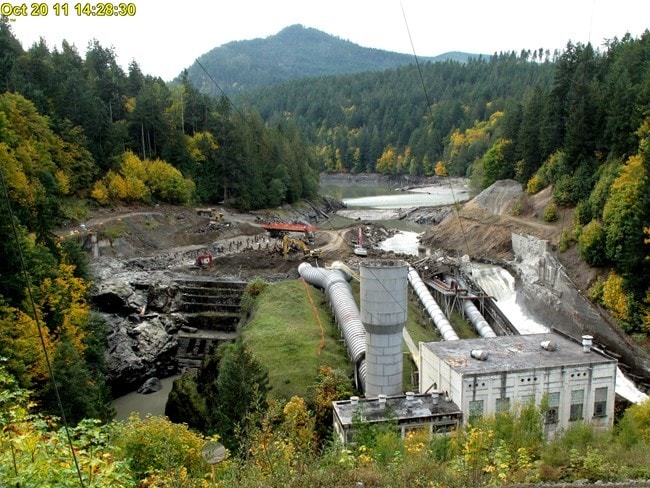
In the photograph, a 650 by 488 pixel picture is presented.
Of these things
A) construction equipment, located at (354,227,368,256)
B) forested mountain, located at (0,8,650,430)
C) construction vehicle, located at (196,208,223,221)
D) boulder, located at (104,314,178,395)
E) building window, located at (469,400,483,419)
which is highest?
forested mountain, located at (0,8,650,430)

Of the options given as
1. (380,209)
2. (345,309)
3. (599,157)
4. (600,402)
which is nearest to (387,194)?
(380,209)

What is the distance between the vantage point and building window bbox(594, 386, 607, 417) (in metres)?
20.3

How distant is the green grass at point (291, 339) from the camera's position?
83.5ft

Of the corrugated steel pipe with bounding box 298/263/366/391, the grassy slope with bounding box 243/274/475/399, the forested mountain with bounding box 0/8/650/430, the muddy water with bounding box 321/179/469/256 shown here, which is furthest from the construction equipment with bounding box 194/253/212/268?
the muddy water with bounding box 321/179/469/256

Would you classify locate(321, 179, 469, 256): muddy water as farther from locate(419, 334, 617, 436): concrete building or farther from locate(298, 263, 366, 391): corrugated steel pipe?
locate(419, 334, 617, 436): concrete building

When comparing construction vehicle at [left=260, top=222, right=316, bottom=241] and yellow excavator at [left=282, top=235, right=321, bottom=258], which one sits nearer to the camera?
yellow excavator at [left=282, top=235, right=321, bottom=258]

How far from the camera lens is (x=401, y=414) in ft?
60.0

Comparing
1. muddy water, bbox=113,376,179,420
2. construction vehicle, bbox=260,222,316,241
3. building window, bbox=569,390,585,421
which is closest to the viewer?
building window, bbox=569,390,585,421

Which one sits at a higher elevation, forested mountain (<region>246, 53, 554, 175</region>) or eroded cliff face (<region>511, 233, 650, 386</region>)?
forested mountain (<region>246, 53, 554, 175</region>)

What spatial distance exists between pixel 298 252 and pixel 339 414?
37.3 m

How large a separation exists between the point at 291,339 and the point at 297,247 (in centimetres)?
2729

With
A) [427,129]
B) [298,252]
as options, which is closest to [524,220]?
[298,252]

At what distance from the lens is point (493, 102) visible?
518 ft

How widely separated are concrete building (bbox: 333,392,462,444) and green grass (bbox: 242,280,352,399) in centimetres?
571
